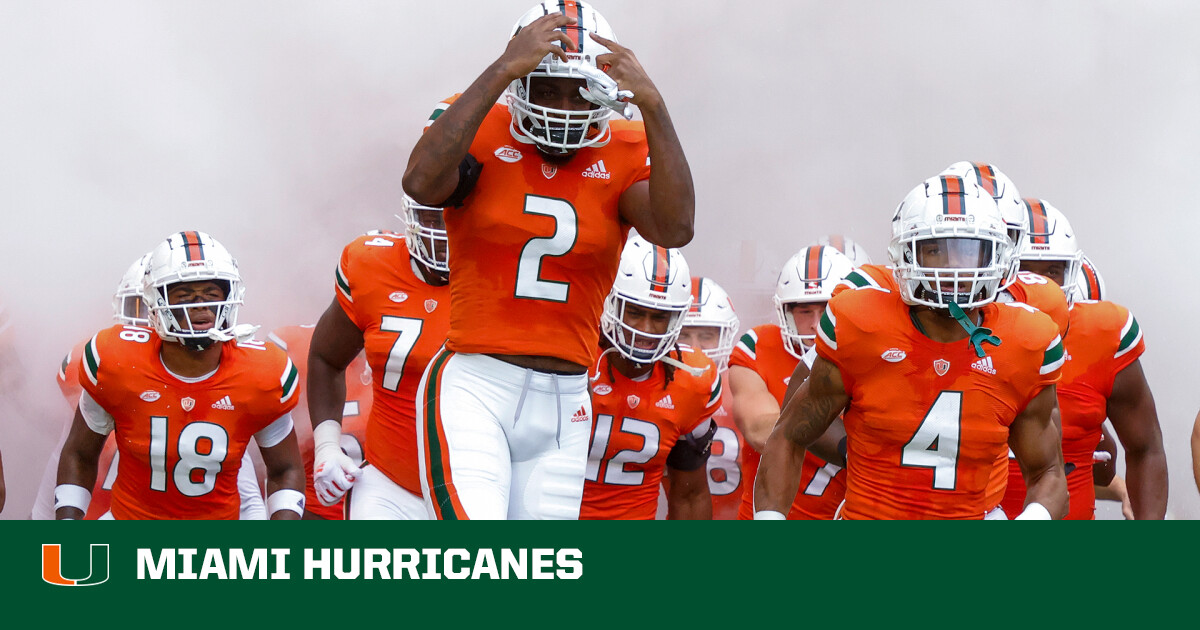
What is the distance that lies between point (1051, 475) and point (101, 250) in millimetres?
3747

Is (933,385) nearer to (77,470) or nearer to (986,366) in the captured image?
(986,366)

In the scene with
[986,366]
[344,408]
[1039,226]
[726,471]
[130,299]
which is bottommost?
[726,471]

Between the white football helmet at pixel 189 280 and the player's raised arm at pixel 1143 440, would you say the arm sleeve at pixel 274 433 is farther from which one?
the player's raised arm at pixel 1143 440

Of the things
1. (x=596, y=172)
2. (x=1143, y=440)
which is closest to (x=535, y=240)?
(x=596, y=172)

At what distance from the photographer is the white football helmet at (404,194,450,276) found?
142 inches

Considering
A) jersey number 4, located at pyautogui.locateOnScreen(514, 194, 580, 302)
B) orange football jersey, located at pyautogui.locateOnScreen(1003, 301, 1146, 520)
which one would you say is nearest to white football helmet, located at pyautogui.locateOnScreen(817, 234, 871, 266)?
orange football jersey, located at pyautogui.locateOnScreen(1003, 301, 1146, 520)

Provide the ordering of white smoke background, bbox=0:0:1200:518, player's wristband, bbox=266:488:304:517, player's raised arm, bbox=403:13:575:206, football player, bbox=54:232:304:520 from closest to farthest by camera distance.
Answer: player's raised arm, bbox=403:13:575:206
football player, bbox=54:232:304:520
player's wristband, bbox=266:488:304:517
white smoke background, bbox=0:0:1200:518

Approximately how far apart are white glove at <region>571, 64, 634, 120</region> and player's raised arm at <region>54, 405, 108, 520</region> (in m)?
2.02

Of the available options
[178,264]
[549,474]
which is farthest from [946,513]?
[178,264]

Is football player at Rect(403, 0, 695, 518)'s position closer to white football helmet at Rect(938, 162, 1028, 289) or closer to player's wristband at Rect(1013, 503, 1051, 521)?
white football helmet at Rect(938, 162, 1028, 289)

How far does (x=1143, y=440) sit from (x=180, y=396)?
2.75m

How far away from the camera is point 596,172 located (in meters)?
2.74

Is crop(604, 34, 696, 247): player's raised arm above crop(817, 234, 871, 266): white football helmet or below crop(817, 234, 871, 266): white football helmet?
above

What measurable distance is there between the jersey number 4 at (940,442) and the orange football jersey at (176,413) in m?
1.81
